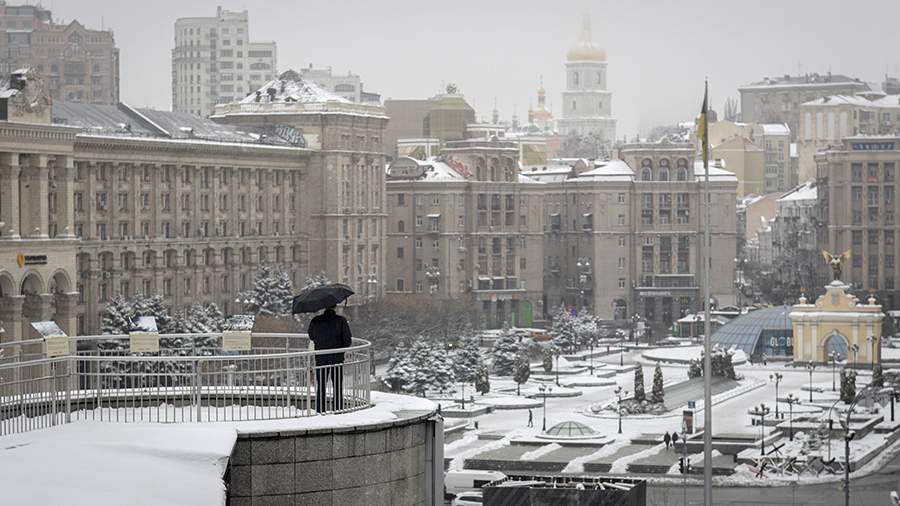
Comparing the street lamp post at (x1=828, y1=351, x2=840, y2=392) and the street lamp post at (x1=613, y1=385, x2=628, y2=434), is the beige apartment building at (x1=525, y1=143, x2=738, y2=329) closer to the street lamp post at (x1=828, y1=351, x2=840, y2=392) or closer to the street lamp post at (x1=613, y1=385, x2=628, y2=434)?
the street lamp post at (x1=828, y1=351, x2=840, y2=392)

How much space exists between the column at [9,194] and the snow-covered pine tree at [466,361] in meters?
27.2

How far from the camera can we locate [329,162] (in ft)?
495

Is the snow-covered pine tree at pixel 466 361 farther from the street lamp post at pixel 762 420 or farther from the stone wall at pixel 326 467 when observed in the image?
the stone wall at pixel 326 467

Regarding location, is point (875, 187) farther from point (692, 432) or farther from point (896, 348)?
point (692, 432)

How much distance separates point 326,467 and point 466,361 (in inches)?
3697

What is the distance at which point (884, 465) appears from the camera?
274 ft

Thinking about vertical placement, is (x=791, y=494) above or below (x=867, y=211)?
below

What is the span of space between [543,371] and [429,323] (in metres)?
16.8

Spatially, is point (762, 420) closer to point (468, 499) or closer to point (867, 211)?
point (468, 499)

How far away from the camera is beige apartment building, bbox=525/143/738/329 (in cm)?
17388

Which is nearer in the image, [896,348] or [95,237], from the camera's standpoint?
[95,237]

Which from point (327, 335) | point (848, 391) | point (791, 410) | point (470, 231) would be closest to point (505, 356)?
point (848, 391)

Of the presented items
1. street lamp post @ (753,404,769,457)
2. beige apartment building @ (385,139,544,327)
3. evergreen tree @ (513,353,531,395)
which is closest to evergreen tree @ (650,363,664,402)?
street lamp post @ (753,404,769,457)

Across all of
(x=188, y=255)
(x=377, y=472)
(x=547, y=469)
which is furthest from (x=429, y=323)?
(x=377, y=472)
